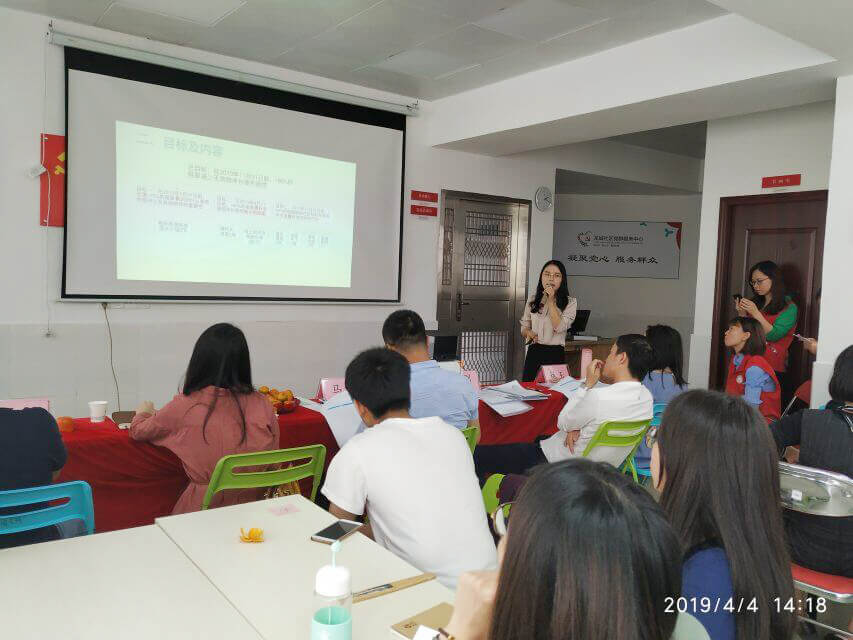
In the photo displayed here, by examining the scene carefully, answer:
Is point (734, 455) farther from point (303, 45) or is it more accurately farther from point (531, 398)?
point (303, 45)

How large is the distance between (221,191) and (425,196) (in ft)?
6.29

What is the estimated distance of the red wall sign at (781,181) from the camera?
493cm

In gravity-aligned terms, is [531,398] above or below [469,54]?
below

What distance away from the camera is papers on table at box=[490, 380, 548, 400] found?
12.1 feet

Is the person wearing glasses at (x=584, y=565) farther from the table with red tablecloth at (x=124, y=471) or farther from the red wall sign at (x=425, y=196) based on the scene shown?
the red wall sign at (x=425, y=196)

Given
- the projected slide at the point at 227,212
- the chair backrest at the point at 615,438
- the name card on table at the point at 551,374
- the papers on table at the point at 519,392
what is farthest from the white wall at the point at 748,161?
the projected slide at the point at 227,212

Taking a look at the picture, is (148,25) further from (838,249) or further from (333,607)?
(838,249)

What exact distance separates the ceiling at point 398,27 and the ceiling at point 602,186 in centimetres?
286

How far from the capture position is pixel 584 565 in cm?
76

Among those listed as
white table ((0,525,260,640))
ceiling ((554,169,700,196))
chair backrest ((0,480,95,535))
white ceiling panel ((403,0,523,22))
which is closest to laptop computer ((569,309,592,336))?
ceiling ((554,169,700,196))

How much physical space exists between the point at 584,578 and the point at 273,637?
2.27ft

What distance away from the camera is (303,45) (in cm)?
462

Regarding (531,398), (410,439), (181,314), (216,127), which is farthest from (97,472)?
(216,127)

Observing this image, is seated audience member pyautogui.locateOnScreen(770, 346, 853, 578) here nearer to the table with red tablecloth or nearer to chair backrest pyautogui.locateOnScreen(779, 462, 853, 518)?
chair backrest pyautogui.locateOnScreen(779, 462, 853, 518)
